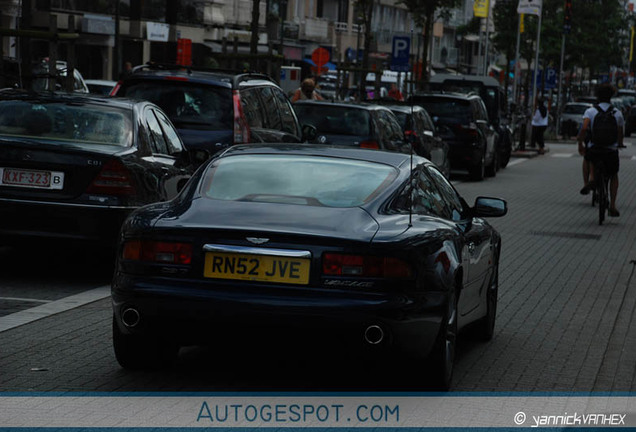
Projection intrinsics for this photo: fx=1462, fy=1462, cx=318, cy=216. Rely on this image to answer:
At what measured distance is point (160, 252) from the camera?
6.87m

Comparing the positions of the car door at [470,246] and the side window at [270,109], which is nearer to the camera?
the car door at [470,246]

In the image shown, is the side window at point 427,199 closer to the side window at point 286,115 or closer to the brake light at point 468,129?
the side window at point 286,115

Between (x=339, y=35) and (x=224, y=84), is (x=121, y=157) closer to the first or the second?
(x=224, y=84)

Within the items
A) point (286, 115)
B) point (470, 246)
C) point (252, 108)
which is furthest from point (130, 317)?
point (286, 115)

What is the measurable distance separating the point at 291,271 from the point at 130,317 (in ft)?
2.75

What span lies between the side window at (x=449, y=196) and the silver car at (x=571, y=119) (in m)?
55.3

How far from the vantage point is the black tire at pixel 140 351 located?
7.26m

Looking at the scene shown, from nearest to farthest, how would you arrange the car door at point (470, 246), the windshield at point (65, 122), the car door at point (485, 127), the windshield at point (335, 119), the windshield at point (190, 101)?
the car door at point (470, 246) < the windshield at point (65, 122) < the windshield at point (190, 101) < the windshield at point (335, 119) < the car door at point (485, 127)

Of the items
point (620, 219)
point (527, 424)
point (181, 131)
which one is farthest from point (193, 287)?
point (620, 219)

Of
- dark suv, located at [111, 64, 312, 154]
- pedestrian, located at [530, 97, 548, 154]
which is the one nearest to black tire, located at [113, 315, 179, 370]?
dark suv, located at [111, 64, 312, 154]

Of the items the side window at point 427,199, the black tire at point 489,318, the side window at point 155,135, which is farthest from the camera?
the side window at point 155,135

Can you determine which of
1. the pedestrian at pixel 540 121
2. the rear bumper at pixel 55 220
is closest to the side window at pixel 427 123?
the rear bumper at pixel 55 220

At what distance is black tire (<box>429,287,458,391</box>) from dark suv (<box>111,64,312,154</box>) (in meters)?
7.37

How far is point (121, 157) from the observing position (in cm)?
1108
